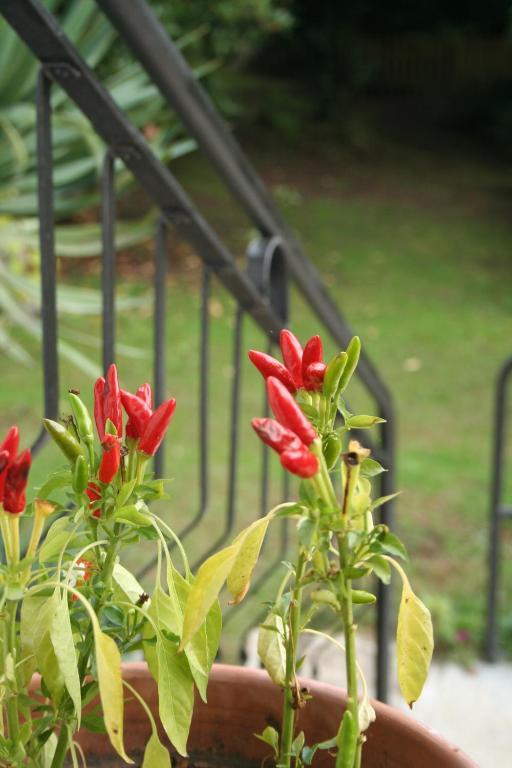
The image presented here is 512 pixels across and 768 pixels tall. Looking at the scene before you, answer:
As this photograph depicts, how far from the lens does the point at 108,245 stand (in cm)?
119

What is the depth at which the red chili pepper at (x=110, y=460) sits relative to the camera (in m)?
0.64

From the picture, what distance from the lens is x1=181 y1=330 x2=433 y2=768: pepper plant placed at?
0.60m

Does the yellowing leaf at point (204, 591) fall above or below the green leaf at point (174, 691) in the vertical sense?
above

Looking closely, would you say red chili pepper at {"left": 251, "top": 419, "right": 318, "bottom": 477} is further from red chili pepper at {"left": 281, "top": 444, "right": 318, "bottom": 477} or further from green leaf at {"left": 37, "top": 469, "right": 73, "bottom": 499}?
green leaf at {"left": 37, "top": 469, "right": 73, "bottom": 499}

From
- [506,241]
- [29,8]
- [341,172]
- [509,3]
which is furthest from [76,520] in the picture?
[509,3]

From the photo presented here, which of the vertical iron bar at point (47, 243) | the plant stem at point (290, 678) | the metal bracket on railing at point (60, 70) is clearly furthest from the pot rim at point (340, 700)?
the metal bracket on railing at point (60, 70)

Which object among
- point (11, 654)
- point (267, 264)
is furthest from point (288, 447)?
point (267, 264)

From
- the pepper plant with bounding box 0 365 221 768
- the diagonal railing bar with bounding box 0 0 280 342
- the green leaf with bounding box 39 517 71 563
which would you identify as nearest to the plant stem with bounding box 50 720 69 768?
the pepper plant with bounding box 0 365 221 768

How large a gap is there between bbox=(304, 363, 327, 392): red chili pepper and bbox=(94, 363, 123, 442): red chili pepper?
121mm

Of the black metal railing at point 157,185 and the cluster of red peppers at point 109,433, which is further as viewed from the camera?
the black metal railing at point 157,185

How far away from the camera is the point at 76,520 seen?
628 millimetres

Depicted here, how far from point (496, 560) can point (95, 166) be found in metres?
2.53

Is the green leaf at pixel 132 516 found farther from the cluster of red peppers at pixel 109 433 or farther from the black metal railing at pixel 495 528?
the black metal railing at pixel 495 528

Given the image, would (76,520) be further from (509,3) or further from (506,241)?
(509,3)
